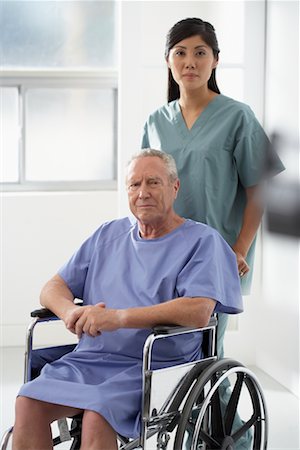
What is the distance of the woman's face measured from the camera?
8.71 ft

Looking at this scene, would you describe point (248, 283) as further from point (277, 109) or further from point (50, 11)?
point (50, 11)

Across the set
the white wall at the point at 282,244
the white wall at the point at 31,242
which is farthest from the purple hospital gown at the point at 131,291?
the white wall at the point at 31,242

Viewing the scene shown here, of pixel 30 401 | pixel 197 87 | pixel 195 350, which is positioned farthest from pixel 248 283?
pixel 30 401

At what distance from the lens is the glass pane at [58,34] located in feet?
16.0

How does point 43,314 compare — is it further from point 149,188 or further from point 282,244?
point 282,244

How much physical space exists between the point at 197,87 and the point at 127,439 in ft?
3.59

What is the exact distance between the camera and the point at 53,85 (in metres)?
4.98

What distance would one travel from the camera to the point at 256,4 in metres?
4.08

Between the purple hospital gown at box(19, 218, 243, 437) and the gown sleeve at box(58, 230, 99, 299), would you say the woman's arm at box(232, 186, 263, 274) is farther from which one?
the gown sleeve at box(58, 230, 99, 299)

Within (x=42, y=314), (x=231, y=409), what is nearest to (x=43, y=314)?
(x=42, y=314)

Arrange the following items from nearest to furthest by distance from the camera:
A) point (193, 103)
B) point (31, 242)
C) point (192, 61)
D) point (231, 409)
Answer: point (231, 409) < point (192, 61) < point (193, 103) < point (31, 242)

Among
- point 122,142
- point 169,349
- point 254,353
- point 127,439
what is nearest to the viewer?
point 127,439

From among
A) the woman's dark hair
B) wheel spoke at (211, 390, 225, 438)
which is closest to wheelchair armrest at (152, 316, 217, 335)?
wheel spoke at (211, 390, 225, 438)

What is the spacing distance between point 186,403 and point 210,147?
0.84 meters
